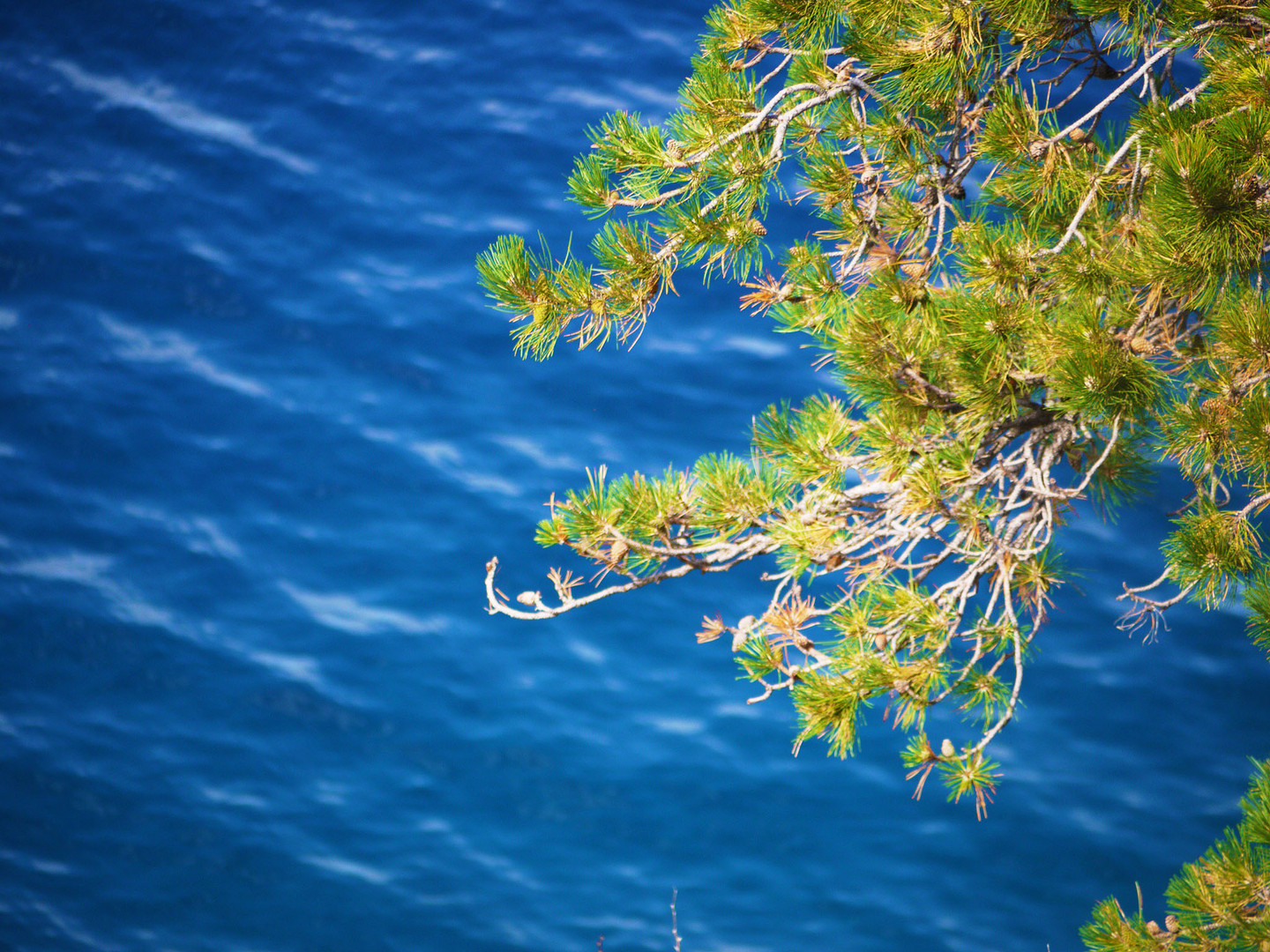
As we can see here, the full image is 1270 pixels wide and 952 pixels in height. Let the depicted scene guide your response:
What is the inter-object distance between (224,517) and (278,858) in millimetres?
1368

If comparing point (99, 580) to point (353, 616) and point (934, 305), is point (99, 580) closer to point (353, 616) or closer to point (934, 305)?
point (353, 616)

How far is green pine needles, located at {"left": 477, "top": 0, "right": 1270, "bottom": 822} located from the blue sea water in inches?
84.6

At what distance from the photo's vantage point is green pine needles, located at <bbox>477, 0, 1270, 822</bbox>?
4.69 feet

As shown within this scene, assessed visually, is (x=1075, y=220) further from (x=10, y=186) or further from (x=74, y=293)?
(x=10, y=186)

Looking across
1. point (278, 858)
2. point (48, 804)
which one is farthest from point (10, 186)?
point (278, 858)

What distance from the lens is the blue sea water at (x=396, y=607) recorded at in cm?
360

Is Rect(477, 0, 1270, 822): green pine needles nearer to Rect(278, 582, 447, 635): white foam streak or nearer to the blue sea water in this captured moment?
the blue sea water

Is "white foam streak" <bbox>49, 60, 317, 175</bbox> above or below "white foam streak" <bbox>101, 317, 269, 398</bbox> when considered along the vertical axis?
above

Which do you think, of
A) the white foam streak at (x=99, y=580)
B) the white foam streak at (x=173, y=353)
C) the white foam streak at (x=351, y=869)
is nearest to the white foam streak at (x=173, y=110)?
the white foam streak at (x=173, y=353)

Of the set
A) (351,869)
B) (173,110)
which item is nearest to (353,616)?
(351,869)

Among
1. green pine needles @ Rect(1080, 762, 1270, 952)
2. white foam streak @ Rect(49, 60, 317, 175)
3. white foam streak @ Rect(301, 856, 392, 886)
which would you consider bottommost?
green pine needles @ Rect(1080, 762, 1270, 952)

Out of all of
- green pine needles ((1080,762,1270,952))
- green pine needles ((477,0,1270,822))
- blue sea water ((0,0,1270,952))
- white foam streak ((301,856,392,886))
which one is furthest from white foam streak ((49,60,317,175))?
green pine needles ((1080,762,1270,952))

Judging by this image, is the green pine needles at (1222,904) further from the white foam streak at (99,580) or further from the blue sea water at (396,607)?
the white foam streak at (99,580)

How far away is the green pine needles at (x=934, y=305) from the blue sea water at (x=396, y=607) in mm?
2150
